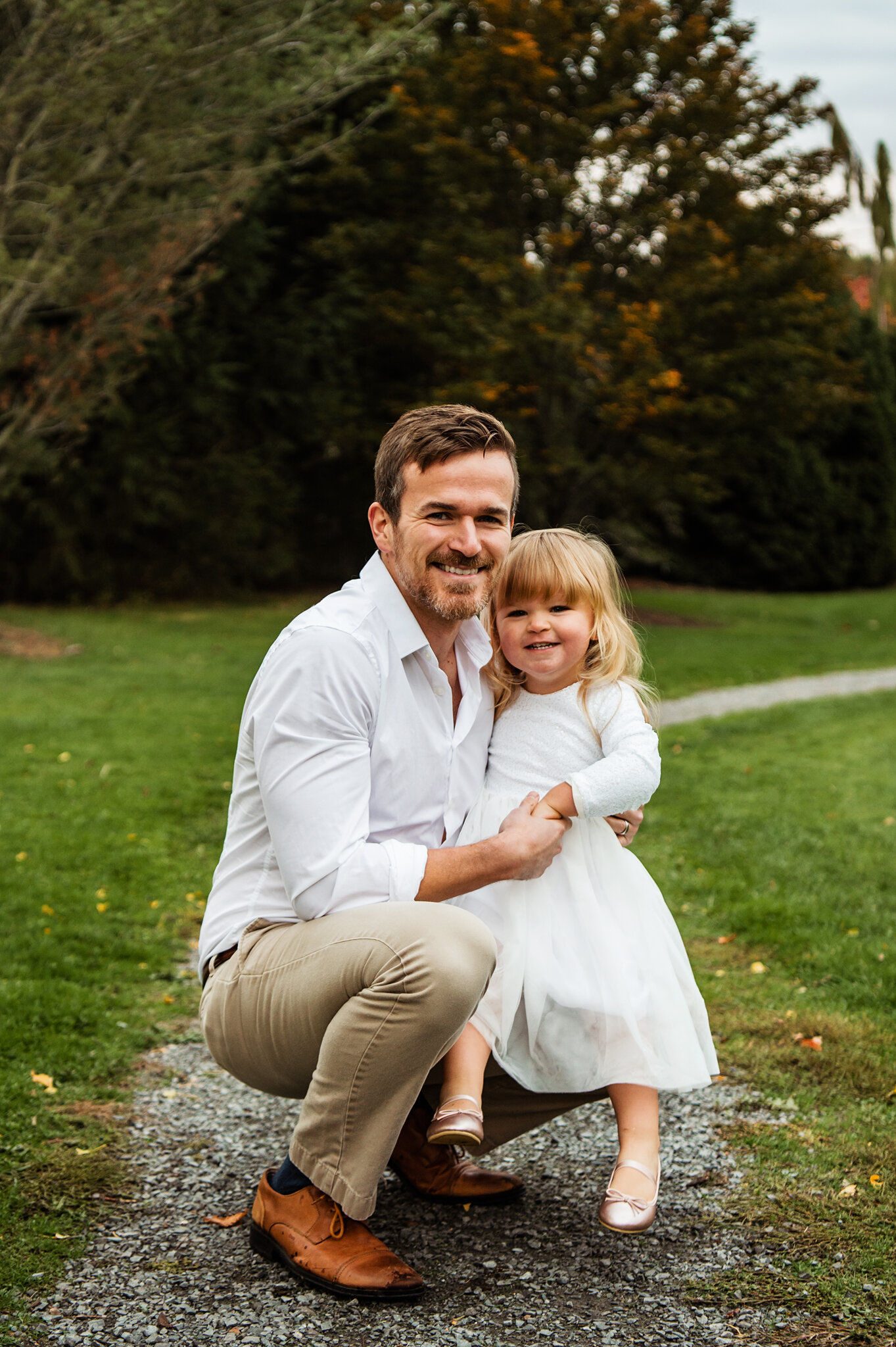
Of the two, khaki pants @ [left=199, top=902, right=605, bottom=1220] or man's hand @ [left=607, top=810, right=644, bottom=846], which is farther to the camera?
man's hand @ [left=607, top=810, right=644, bottom=846]

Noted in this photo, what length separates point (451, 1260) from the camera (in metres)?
2.49

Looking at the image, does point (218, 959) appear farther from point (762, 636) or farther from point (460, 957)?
point (762, 636)

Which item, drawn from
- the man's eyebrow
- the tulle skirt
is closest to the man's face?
the man's eyebrow

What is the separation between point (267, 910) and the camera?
2500 mm

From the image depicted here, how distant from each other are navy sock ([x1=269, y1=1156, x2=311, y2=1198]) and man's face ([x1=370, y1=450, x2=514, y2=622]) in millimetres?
1170

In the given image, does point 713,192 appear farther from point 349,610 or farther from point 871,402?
point 349,610

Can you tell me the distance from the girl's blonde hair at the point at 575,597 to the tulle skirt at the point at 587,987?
43cm

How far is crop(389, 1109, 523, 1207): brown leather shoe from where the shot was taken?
2723 mm

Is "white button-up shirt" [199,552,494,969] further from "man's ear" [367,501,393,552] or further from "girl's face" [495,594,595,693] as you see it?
"girl's face" [495,594,595,693]

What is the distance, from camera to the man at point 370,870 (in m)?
2.26

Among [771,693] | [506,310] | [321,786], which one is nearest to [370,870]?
[321,786]

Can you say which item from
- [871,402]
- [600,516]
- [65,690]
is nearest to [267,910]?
[65,690]

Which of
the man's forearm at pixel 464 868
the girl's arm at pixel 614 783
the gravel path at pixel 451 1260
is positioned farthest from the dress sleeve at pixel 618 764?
the gravel path at pixel 451 1260

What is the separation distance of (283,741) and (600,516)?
60.6ft
